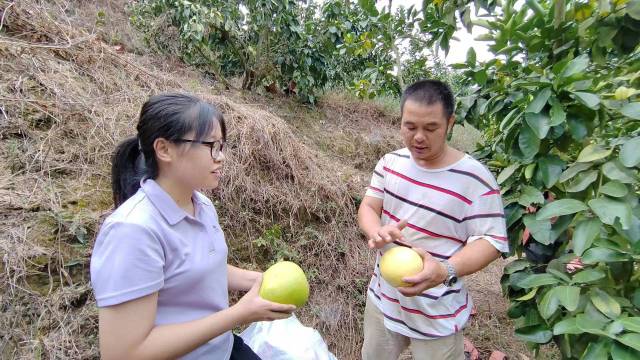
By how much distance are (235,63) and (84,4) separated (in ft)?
8.92

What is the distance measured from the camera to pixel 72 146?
2.89 m

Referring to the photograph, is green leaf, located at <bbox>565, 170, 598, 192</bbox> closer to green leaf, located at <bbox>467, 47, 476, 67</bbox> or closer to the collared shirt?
green leaf, located at <bbox>467, 47, 476, 67</bbox>

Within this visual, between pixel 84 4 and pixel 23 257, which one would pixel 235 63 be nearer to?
pixel 84 4

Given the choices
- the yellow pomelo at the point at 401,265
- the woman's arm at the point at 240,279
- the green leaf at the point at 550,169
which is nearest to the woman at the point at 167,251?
the woman's arm at the point at 240,279

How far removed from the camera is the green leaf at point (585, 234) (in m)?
1.10

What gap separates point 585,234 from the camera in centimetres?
112

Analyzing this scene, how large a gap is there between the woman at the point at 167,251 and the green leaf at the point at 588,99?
3.53ft

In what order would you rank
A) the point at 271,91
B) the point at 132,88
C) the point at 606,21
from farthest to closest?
the point at 271,91, the point at 132,88, the point at 606,21

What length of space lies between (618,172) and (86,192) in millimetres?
2900

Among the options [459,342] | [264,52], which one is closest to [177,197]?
[459,342]

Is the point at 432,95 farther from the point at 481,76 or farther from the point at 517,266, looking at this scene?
the point at 517,266

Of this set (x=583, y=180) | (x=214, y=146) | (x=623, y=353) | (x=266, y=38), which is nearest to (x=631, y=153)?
(x=583, y=180)

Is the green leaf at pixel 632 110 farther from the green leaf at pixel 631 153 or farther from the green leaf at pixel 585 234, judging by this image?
the green leaf at pixel 585 234

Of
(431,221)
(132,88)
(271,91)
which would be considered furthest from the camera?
(271,91)
